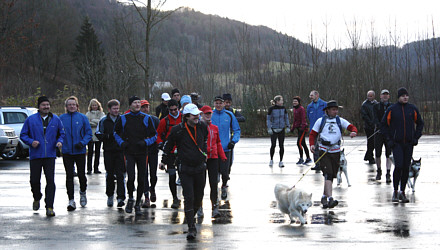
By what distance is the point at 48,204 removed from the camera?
408 inches

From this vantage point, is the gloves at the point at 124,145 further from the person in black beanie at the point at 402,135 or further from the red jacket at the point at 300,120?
the red jacket at the point at 300,120

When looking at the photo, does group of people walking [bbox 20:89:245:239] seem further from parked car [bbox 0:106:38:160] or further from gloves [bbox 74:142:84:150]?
parked car [bbox 0:106:38:160]

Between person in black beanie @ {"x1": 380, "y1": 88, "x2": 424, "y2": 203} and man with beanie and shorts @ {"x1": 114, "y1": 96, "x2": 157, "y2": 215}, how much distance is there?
4.30 m

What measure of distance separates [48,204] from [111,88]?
3580cm

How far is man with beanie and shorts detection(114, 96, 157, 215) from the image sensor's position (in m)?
10.3

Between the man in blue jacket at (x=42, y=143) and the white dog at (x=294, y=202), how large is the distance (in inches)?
147

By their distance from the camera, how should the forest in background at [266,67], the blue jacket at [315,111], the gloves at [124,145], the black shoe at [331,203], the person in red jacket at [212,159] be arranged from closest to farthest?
the person in red jacket at [212,159]
the gloves at [124,145]
the black shoe at [331,203]
the blue jacket at [315,111]
the forest in background at [266,67]

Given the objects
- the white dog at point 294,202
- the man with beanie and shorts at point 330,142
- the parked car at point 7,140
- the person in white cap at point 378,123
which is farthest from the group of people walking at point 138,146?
the parked car at point 7,140

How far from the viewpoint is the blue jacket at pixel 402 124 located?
37.4ft

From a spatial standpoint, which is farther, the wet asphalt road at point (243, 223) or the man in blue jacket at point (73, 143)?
the man in blue jacket at point (73, 143)

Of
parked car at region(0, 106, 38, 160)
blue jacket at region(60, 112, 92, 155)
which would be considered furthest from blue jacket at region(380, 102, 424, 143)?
parked car at region(0, 106, 38, 160)

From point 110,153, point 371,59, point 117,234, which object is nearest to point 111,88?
point 371,59

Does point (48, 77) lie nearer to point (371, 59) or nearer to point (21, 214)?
point (371, 59)

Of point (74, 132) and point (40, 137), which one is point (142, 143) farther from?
point (40, 137)
